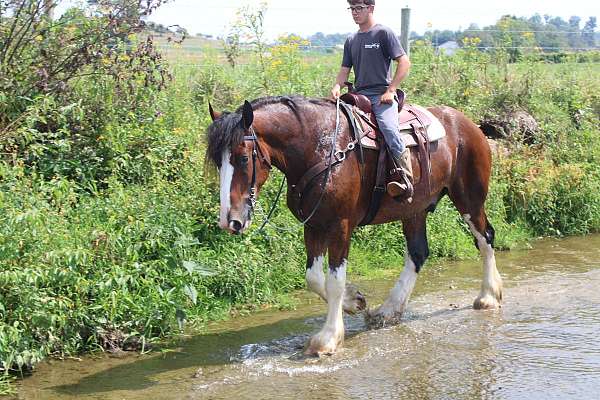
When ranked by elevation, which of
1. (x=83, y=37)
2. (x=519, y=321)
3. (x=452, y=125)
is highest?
(x=83, y=37)

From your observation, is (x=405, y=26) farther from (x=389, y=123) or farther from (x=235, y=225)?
(x=235, y=225)

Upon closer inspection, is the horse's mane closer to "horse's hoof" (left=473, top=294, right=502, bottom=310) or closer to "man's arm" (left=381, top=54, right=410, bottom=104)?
"man's arm" (left=381, top=54, right=410, bottom=104)

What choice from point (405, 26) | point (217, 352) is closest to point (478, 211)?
point (217, 352)

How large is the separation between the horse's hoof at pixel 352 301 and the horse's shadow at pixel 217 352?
0.21 meters

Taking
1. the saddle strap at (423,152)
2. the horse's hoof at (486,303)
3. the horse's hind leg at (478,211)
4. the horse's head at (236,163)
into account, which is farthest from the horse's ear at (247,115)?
the horse's hoof at (486,303)

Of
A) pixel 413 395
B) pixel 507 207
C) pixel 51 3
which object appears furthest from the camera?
pixel 507 207

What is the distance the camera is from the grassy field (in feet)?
22.7

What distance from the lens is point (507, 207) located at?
480 inches

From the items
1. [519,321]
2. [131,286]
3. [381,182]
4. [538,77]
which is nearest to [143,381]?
[131,286]

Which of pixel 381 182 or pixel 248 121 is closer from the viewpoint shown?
pixel 248 121

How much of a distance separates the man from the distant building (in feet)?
27.7

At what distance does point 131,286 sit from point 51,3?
3.80 meters

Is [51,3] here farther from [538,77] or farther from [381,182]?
[538,77]

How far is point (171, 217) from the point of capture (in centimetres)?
799
